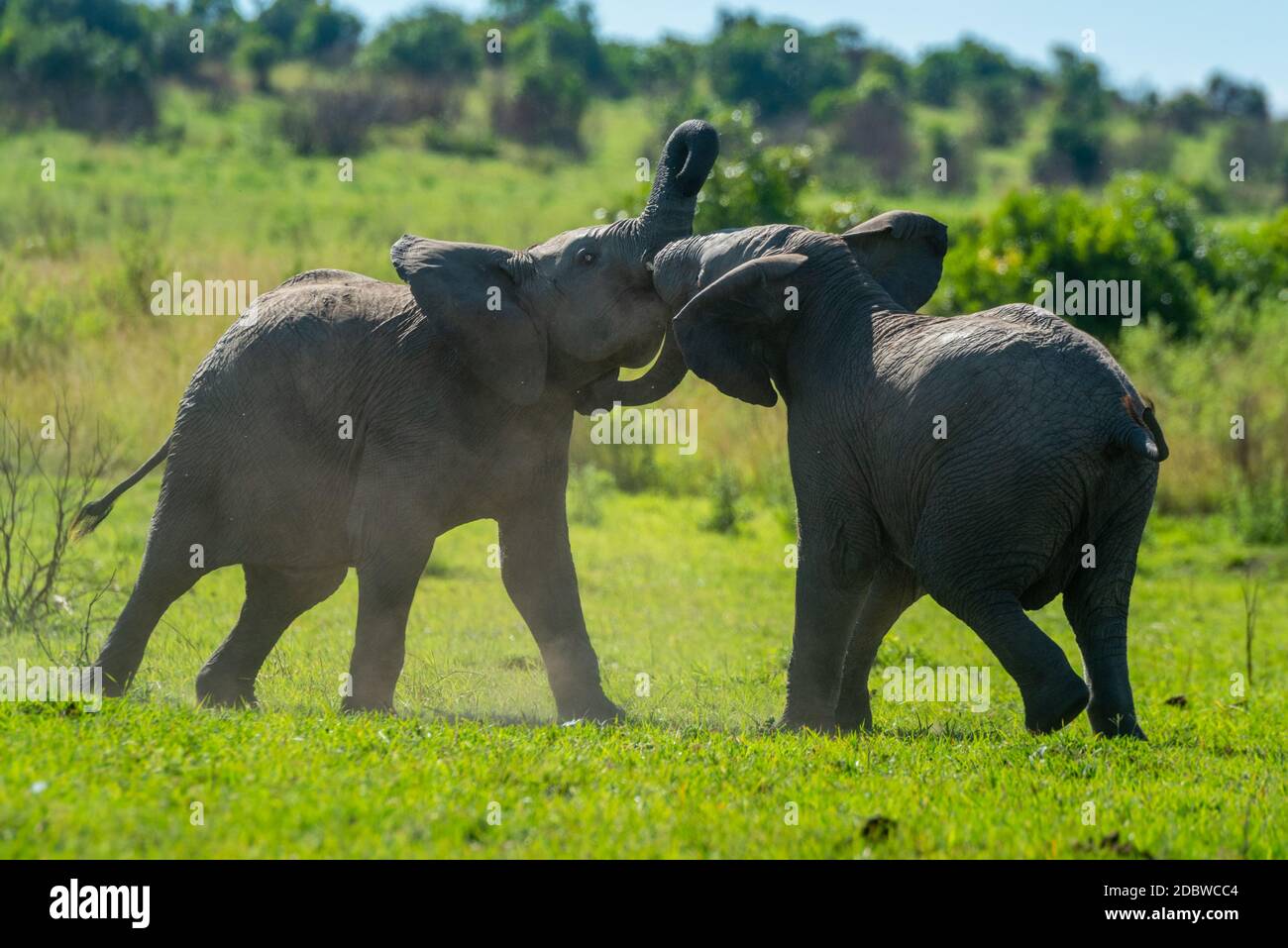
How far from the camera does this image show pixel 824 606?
908cm

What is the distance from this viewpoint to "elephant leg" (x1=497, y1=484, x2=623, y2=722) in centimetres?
977

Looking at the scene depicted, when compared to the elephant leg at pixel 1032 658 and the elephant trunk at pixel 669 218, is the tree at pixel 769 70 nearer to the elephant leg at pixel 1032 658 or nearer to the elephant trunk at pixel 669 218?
the elephant trunk at pixel 669 218

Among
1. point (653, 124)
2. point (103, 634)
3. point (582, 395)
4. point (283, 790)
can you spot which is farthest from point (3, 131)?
point (283, 790)

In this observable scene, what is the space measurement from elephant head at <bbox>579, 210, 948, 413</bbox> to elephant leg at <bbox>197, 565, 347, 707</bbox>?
218 centimetres

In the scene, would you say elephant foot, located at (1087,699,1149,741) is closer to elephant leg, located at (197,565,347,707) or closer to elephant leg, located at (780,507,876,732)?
elephant leg, located at (780,507,876,732)

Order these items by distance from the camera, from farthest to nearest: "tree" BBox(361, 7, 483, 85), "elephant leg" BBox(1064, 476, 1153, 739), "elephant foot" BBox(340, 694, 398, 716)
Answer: "tree" BBox(361, 7, 483, 85)
"elephant foot" BBox(340, 694, 398, 716)
"elephant leg" BBox(1064, 476, 1153, 739)

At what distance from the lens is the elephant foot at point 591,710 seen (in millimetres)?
9727

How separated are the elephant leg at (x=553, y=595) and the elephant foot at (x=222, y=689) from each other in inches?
71.2

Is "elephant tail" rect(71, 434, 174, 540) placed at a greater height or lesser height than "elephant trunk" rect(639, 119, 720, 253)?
lesser

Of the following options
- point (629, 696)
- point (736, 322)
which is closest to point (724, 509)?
point (629, 696)
